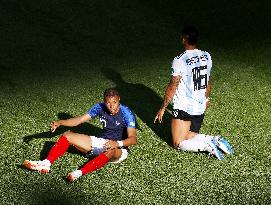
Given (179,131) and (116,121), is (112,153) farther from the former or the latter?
(179,131)

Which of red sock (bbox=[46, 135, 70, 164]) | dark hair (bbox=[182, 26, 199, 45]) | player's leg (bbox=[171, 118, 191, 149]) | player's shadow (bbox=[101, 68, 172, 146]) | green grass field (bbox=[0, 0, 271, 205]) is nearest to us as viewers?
green grass field (bbox=[0, 0, 271, 205])

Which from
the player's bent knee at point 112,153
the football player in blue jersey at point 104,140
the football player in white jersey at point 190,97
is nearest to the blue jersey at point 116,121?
the football player in blue jersey at point 104,140

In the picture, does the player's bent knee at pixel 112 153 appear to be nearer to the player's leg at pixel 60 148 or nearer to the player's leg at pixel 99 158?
the player's leg at pixel 99 158

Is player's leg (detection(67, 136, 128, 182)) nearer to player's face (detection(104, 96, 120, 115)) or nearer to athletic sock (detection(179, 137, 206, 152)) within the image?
player's face (detection(104, 96, 120, 115))

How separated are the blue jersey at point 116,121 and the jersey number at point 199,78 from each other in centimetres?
134

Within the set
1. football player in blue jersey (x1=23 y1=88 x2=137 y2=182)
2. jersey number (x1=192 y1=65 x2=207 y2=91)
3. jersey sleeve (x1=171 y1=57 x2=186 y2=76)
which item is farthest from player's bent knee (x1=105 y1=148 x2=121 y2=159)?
jersey number (x1=192 y1=65 x2=207 y2=91)

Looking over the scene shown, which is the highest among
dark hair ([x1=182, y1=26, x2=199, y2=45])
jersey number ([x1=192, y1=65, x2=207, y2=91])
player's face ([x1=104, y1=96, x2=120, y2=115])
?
dark hair ([x1=182, y1=26, x2=199, y2=45])

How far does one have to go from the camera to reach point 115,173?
8.02 m

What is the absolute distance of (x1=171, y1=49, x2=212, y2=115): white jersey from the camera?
8469mm

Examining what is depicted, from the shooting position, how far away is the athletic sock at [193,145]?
858 centimetres

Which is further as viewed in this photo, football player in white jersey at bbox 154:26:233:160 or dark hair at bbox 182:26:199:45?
football player in white jersey at bbox 154:26:233:160

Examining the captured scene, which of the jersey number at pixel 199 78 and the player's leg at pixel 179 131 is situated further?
the player's leg at pixel 179 131

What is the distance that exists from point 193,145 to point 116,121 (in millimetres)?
1497

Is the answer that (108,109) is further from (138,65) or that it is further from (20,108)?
(138,65)
